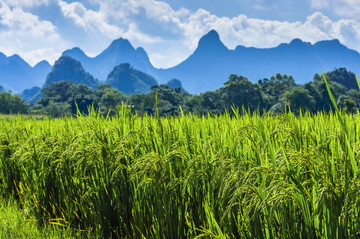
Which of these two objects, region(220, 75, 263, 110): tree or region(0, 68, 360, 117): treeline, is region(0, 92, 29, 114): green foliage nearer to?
region(0, 68, 360, 117): treeline

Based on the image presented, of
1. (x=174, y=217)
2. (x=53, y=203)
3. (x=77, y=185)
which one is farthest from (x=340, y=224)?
(x=53, y=203)

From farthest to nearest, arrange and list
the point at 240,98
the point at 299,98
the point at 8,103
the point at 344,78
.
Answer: the point at 344,78
the point at 240,98
the point at 8,103
the point at 299,98

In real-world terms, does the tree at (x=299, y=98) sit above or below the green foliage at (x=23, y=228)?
above

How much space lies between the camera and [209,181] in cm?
218

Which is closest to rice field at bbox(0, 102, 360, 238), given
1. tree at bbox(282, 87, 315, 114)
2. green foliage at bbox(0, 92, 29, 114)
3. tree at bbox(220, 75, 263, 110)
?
tree at bbox(282, 87, 315, 114)

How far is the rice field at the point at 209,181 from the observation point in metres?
1.54

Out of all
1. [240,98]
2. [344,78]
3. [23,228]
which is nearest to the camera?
[23,228]

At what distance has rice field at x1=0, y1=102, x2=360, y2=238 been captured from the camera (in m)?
1.54

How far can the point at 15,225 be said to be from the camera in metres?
3.58

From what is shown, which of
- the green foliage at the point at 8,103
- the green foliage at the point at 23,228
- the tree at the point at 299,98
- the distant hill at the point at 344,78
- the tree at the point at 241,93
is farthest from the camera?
the distant hill at the point at 344,78

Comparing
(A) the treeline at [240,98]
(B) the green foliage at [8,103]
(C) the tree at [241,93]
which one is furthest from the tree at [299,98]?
(B) the green foliage at [8,103]

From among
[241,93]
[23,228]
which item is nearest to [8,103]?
[241,93]

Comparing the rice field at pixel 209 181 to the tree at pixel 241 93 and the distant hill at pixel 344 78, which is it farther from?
the distant hill at pixel 344 78

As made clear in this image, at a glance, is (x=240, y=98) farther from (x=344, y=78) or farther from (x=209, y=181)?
(x=209, y=181)
